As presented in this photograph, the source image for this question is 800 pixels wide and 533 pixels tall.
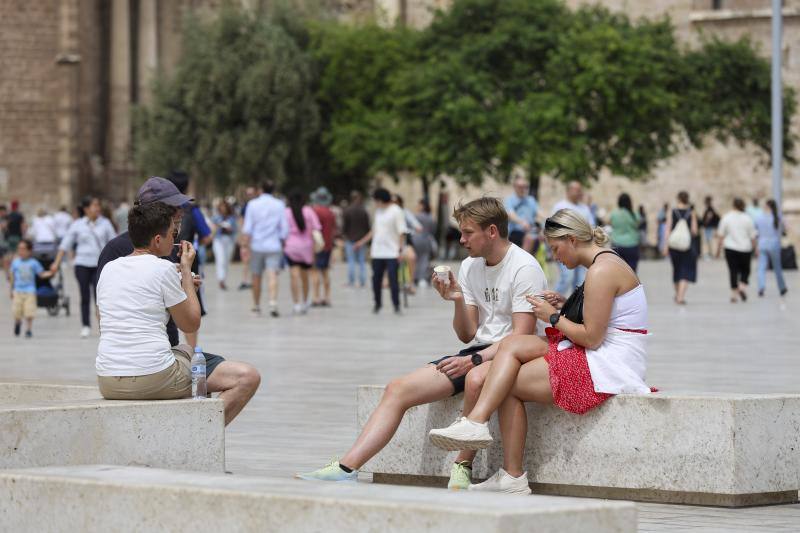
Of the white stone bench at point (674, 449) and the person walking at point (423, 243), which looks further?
the person walking at point (423, 243)

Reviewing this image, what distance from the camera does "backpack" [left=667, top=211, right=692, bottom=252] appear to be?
80.3 ft

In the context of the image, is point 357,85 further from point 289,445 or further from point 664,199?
point 289,445

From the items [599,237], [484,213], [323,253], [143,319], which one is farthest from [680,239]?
[143,319]

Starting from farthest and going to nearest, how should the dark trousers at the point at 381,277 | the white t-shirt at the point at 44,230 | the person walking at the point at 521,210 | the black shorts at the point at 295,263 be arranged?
the white t-shirt at the point at 44,230
the black shorts at the point at 295,263
the dark trousers at the point at 381,277
the person walking at the point at 521,210

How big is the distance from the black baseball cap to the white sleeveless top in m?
2.01

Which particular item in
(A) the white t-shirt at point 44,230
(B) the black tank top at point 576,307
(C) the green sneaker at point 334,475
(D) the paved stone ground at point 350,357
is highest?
(B) the black tank top at point 576,307

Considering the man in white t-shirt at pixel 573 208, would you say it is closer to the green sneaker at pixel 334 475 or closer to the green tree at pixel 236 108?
the green sneaker at pixel 334 475

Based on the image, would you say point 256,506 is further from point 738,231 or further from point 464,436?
point 738,231

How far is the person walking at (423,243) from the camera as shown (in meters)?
31.0

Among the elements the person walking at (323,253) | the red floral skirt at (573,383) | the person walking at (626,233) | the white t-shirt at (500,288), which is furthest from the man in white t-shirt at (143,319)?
the person walking at (323,253)

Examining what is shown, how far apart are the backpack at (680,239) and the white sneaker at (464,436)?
54.8ft

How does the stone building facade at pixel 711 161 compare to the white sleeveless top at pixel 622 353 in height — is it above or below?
Answer: above

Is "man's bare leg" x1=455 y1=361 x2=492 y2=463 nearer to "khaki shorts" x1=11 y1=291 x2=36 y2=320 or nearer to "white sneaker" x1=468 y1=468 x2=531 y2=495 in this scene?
"white sneaker" x1=468 y1=468 x2=531 y2=495

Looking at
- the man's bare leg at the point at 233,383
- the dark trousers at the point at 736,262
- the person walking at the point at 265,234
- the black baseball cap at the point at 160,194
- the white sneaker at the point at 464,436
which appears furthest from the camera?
the dark trousers at the point at 736,262
